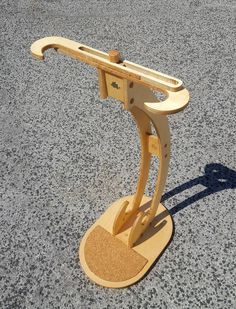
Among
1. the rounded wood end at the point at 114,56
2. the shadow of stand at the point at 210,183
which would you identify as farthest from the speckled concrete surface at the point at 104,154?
the rounded wood end at the point at 114,56

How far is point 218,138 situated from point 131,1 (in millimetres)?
3316

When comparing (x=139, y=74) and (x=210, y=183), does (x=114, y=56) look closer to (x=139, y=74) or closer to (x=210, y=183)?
(x=139, y=74)

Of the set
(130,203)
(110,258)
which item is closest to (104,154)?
(130,203)

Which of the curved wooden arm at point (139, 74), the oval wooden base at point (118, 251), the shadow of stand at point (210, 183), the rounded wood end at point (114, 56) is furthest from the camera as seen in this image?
the shadow of stand at point (210, 183)

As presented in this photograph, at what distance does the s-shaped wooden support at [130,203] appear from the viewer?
2022 mm

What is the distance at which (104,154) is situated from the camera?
3848 mm

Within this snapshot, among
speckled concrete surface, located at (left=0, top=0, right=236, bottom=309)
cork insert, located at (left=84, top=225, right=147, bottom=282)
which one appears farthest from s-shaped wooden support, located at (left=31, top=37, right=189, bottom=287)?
speckled concrete surface, located at (left=0, top=0, right=236, bottom=309)

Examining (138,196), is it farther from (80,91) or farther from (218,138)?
(80,91)

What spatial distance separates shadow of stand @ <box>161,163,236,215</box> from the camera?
3.37 meters

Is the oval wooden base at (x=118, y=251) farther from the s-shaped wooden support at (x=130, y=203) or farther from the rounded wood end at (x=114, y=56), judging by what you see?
the rounded wood end at (x=114, y=56)

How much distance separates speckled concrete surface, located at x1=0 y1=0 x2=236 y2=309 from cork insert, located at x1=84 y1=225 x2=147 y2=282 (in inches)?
4.1

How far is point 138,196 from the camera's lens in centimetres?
298

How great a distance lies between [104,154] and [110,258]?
1217mm

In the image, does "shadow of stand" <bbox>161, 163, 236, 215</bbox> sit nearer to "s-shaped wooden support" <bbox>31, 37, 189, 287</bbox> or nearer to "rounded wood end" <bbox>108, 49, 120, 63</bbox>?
"s-shaped wooden support" <bbox>31, 37, 189, 287</bbox>
